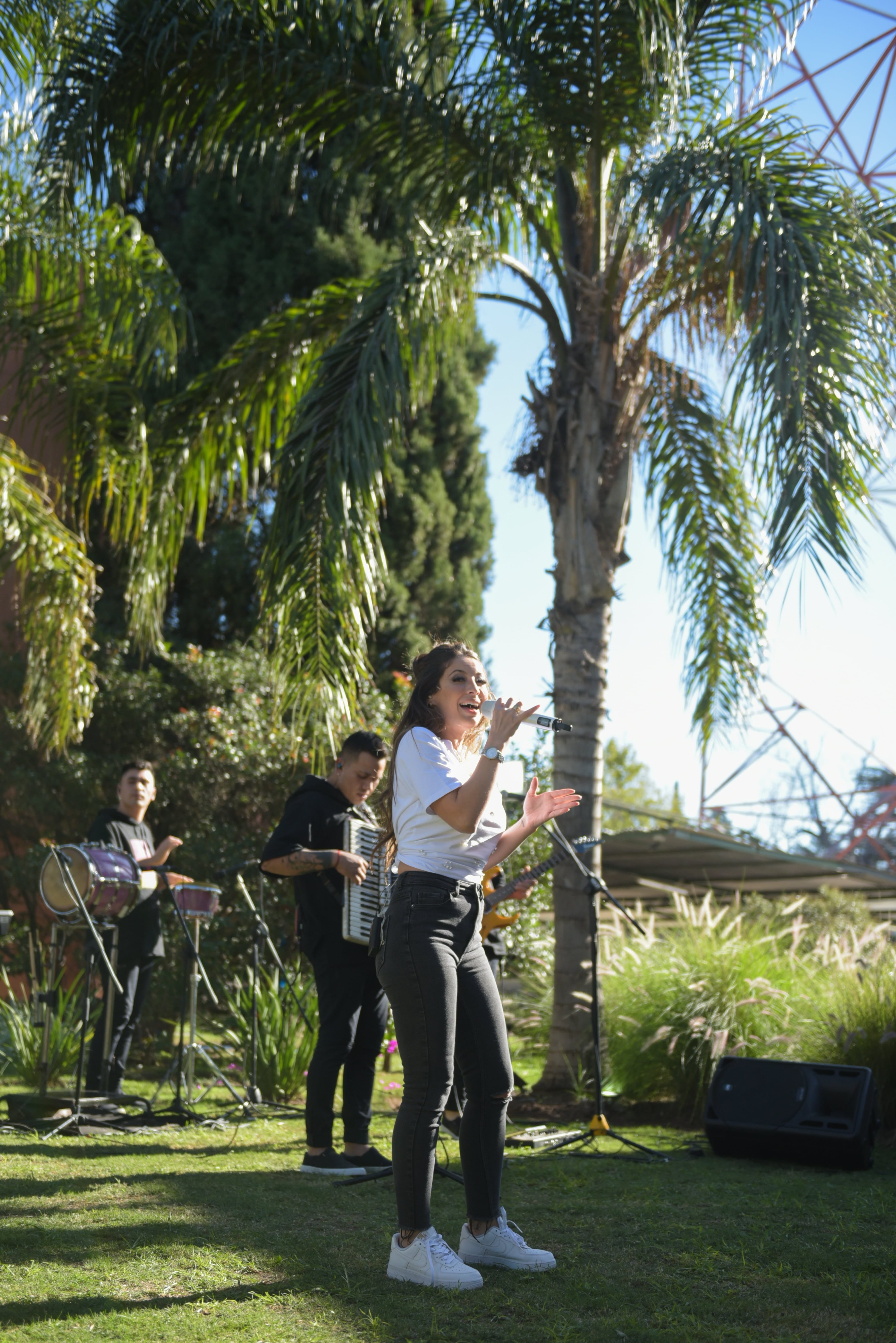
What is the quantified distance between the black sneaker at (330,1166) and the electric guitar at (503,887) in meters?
1.23

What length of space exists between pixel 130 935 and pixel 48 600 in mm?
3168

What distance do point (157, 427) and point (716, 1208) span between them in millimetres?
6672

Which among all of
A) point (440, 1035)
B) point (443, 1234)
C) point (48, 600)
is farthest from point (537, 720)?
point (48, 600)

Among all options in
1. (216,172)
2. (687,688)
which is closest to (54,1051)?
(687,688)

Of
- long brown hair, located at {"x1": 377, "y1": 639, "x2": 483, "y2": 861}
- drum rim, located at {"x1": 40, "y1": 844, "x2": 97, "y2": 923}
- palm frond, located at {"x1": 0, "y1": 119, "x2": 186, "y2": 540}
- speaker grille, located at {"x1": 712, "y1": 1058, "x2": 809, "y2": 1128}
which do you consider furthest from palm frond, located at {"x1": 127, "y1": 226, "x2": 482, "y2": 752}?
long brown hair, located at {"x1": 377, "y1": 639, "x2": 483, "y2": 861}

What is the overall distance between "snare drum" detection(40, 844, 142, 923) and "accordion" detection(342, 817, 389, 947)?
4.61 ft

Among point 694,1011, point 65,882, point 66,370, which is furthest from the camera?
point 66,370

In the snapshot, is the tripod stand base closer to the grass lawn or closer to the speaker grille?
the grass lawn

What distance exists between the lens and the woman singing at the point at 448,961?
10.6ft

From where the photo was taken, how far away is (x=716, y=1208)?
436 centimetres

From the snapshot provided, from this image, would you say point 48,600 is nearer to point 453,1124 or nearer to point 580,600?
point 580,600

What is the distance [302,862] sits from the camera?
5180 mm

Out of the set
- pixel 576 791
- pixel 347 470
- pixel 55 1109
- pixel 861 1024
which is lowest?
pixel 55 1109

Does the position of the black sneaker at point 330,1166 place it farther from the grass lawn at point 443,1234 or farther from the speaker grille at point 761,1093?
the speaker grille at point 761,1093
